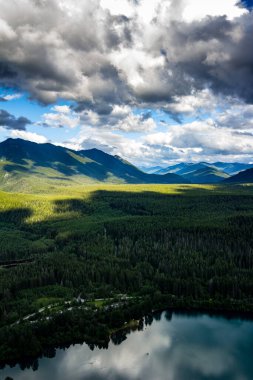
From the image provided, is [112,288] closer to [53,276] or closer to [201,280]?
[53,276]

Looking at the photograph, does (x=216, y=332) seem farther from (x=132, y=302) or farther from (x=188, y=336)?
(x=132, y=302)

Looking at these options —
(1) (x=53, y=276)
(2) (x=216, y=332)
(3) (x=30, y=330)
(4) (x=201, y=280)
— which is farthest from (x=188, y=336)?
(1) (x=53, y=276)

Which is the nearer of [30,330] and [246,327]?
[30,330]

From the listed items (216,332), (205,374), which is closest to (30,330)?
(205,374)

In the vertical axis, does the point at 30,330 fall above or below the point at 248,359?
above

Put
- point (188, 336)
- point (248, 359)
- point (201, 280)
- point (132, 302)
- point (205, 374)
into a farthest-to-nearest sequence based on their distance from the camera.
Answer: point (201, 280) → point (132, 302) → point (188, 336) → point (248, 359) → point (205, 374)

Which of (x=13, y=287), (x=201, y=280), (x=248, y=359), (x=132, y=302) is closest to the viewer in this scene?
(x=248, y=359)
